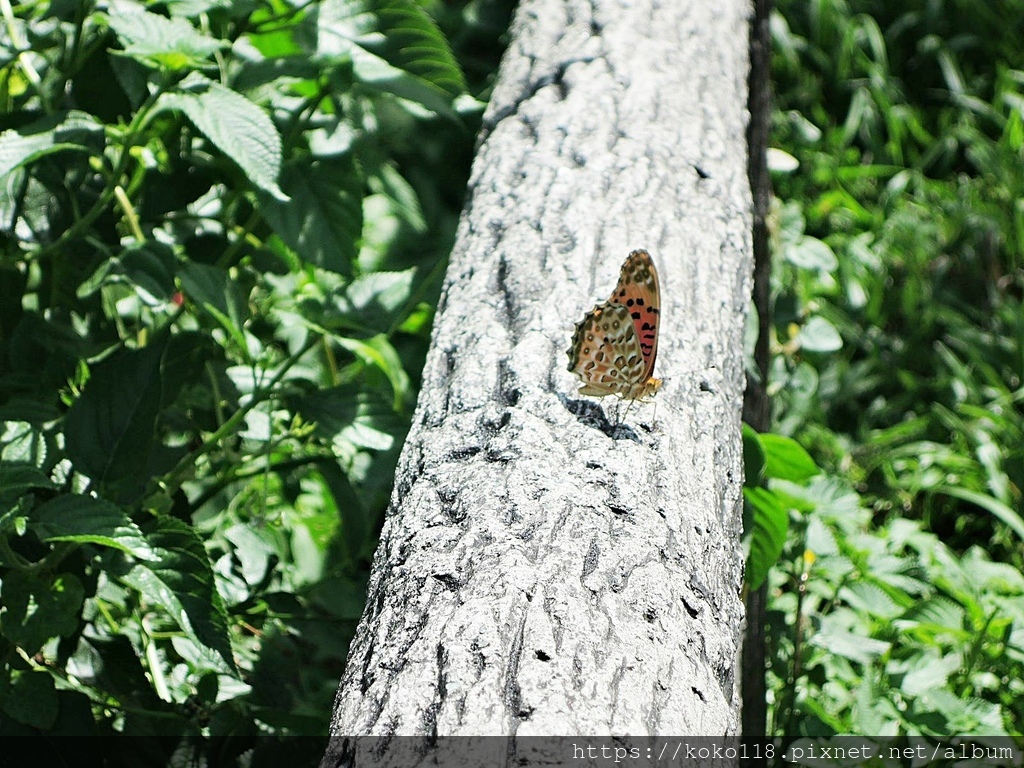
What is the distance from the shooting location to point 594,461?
1.15 metres

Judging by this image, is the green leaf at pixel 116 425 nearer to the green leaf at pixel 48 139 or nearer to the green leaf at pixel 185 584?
the green leaf at pixel 185 584

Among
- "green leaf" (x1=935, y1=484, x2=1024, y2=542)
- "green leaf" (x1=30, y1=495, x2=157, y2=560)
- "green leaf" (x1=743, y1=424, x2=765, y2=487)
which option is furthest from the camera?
"green leaf" (x1=935, y1=484, x2=1024, y2=542)

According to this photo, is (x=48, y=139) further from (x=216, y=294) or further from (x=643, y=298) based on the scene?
(x=643, y=298)

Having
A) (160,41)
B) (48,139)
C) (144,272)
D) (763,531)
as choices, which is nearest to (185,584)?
(144,272)

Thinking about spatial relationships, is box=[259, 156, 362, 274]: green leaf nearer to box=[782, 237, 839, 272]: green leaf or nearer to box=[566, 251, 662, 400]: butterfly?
box=[566, 251, 662, 400]: butterfly

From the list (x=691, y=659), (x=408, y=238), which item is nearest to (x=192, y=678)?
(x=691, y=659)

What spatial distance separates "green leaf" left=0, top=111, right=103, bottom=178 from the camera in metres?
1.28

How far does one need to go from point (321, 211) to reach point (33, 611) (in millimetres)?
731

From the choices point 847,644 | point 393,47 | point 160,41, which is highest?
point 393,47

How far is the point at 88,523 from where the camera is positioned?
1.16 metres

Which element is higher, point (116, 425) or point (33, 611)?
point (116, 425)

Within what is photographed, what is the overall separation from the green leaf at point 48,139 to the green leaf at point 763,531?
110 cm

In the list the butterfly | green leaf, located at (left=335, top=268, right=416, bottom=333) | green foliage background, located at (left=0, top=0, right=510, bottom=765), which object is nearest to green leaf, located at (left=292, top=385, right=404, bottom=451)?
green foliage background, located at (left=0, top=0, right=510, bottom=765)

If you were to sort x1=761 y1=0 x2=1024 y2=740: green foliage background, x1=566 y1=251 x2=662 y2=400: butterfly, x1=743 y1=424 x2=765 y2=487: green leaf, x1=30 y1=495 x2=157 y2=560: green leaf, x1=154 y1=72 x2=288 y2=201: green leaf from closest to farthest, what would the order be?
x1=30 y1=495 x2=157 y2=560: green leaf
x1=566 y1=251 x2=662 y2=400: butterfly
x1=154 y1=72 x2=288 y2=201: green leaf
x1=743 y1=424 x2=765 y2=487: green leaf
x1=761 y1=0 x2=1024 y2=740: green foliage background
